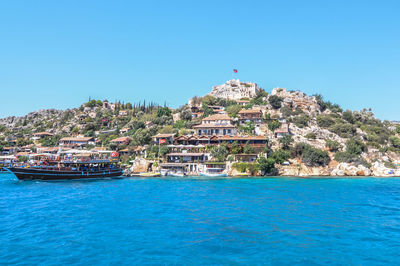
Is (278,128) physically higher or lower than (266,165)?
higher

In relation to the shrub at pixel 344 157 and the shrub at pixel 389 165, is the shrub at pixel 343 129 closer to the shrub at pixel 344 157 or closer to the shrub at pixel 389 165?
the shrub at pixel 389 165

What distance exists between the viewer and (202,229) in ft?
64.0

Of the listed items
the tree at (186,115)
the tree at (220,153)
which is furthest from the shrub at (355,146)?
the tree at (186,115)

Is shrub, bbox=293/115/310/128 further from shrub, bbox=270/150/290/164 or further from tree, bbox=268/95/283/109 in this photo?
shrub, bbox=270/150/290/164

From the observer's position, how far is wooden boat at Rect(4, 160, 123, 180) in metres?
47.2

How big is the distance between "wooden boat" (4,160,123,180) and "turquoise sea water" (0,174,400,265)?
53.5 feet

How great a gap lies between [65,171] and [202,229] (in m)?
40.0

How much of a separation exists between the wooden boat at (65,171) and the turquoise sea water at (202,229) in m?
16.3

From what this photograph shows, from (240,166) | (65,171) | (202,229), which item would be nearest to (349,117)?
(240,166)

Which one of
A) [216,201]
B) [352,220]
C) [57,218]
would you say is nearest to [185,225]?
[216,201]

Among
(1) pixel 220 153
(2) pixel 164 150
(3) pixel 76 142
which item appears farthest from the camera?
(3) pixel 76 142

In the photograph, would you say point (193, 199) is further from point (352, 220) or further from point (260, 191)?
point (352, 220)

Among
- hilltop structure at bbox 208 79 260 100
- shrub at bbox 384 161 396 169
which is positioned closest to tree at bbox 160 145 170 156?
shrub at bbox 384 161 396 169

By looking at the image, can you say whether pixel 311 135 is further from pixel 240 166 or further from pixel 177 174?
pixel 177 174
